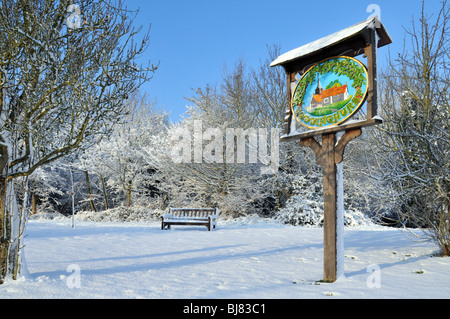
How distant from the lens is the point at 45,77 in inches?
170

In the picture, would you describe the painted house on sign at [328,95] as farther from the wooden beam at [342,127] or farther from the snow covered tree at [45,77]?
the snow covered tree at [45,77]

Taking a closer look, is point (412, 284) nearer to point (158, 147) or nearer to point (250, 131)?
point (250, 131)

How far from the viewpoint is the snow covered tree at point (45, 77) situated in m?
3.97

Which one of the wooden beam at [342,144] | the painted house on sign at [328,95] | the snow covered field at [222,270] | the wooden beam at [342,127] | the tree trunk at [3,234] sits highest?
the painted house on sign at [328,95]

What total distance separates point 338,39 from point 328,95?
765 millimetres

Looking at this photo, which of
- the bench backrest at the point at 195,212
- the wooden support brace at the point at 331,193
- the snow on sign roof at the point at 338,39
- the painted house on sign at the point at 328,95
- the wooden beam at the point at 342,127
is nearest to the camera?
the wooden beam at the point at 342,127

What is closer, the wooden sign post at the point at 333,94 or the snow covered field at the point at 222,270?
the snow covered field at the point at 222,270

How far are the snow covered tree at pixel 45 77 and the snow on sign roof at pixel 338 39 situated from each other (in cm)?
258

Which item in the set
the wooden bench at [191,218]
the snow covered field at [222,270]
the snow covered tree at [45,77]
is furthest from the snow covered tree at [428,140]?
the wooden bench at [191,218]

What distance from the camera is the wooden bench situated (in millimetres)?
10687

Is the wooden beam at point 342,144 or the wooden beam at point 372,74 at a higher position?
the wooden beam at point 372,74

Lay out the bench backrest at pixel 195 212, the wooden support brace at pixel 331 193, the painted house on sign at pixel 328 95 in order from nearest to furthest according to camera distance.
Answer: the wooden support brace at pixel 331 193 → the painted house on sign at pixel 328 95 → the bench backrest at pixel 195 212

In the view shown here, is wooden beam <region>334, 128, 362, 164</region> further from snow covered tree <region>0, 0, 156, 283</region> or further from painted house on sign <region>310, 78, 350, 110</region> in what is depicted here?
snow covered tree <region>0, 0, 156, 283</region>

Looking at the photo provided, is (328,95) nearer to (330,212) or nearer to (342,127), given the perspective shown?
(342,127)
